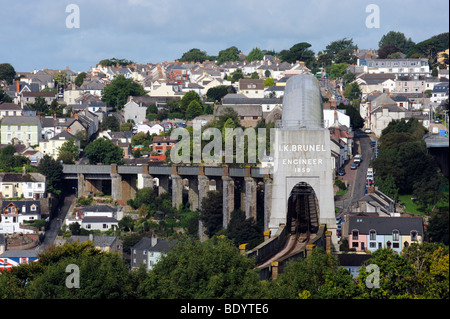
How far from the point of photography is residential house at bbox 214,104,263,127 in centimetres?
9669

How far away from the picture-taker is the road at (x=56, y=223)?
7550cm

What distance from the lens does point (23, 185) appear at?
83.2m

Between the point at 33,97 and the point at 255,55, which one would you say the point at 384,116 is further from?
the point at 255,55

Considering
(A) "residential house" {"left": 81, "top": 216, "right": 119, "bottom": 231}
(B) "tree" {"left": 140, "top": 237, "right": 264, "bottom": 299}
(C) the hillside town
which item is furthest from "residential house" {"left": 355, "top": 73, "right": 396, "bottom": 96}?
(B) "tree" {"left": 140, "top": 237, "right": 264, "bottom": 299}

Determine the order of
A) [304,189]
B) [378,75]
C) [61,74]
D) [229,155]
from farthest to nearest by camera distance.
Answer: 1. [61,74]
2. [378,75]
3. [229,155]
4. [304,189]

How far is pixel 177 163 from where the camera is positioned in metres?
83.1

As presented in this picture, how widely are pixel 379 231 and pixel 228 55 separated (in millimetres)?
110020

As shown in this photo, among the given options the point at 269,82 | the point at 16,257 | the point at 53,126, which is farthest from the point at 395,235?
the point at 269,82

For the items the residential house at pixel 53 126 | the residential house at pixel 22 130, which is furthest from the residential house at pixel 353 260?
the residential house at pixel 22 130

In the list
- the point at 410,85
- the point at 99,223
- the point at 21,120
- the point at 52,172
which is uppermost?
the point at 410,85

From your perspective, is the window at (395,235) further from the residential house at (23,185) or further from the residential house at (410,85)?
the residential house at (410,85)
